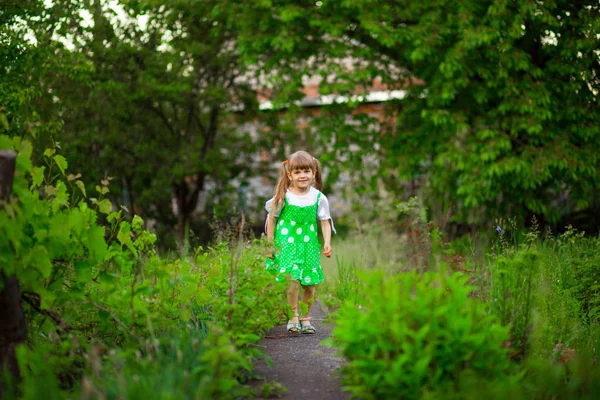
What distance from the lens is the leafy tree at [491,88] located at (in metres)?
10.1

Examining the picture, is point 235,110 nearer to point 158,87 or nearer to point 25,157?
point 158,87

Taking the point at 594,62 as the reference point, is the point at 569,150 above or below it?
below

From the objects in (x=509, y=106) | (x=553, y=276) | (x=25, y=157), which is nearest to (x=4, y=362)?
(x=25, y=157)

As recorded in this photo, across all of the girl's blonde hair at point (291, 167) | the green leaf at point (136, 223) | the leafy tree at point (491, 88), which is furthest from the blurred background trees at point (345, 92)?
the green leaf at point (136, 223)

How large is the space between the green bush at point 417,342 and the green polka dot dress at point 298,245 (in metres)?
2.13

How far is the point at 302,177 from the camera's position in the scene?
541 centimetres

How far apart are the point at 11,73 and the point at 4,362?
20.6 feet

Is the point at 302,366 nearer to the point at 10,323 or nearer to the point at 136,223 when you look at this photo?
the point at 136,223

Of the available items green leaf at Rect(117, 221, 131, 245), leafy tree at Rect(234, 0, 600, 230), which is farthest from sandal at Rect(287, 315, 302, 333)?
leafy tree at Rect(234, 0, 600, 230)

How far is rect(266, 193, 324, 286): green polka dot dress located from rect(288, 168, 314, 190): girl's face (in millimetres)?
187

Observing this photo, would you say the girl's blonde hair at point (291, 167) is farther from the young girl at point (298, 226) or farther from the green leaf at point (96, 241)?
the green leaf at point (96, 241)

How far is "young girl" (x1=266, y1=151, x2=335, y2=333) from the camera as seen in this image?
5.35m

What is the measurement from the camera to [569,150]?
10.2 meters

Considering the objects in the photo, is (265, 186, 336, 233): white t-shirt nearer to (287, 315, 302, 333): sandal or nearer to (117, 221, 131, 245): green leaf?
(287, 315, 302, 333): sandal
